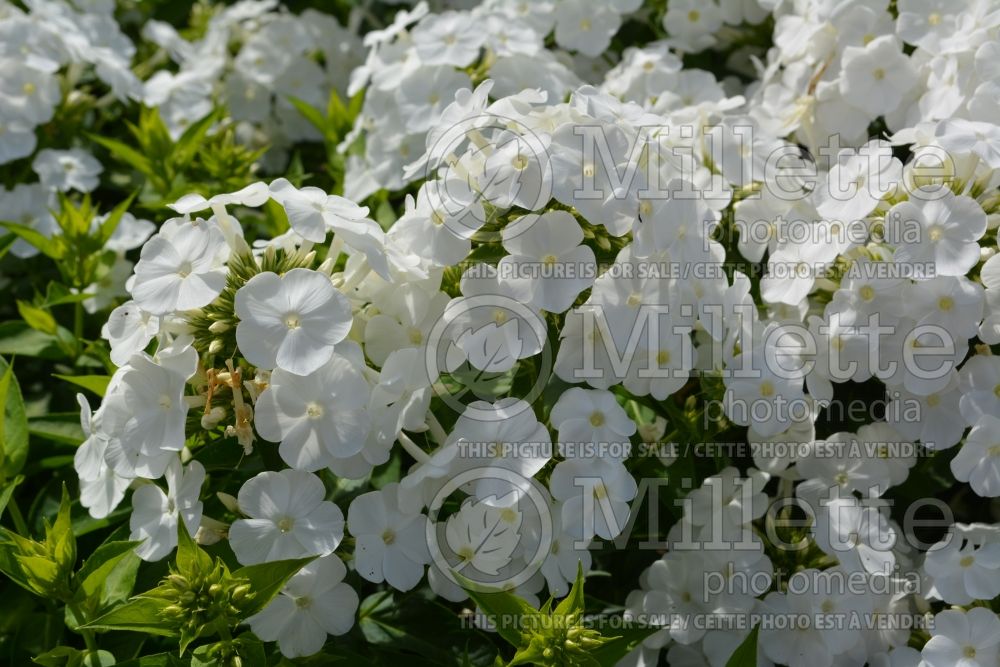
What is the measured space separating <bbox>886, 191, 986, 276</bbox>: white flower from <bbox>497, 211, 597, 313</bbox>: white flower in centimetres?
63

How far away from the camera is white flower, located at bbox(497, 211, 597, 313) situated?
180 cm

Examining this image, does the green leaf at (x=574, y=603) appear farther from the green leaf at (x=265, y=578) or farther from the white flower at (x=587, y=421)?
the green leaf at (x=265, y=578)

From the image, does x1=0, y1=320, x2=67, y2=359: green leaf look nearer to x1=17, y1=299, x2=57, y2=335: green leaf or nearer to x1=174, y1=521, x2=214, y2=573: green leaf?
x1=17, y1=299, x2=57, y2=335: green leaf

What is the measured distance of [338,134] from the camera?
10.1 ft

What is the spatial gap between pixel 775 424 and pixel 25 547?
149 centimetres

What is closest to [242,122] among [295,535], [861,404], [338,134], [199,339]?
[338,134]

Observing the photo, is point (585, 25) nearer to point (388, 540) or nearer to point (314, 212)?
point (314, 212)

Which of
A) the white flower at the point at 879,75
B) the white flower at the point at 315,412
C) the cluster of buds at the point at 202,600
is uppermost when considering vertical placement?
the white flower at the point at 879,75

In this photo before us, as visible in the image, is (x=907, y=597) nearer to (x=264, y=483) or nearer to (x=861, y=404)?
(x=861, y=404)

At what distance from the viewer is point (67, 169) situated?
2916 mm

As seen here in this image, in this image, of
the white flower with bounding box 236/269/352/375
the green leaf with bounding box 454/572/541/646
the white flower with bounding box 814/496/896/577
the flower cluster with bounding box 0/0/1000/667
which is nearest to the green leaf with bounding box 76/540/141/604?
the flower cluster with bounding box 0/0/1000/667

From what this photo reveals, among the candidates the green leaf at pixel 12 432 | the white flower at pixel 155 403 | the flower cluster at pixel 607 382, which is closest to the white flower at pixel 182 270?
the flower cluster at pixel 607 382

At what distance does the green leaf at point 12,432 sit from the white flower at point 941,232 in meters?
1.87

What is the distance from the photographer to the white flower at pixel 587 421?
180 centimetres
